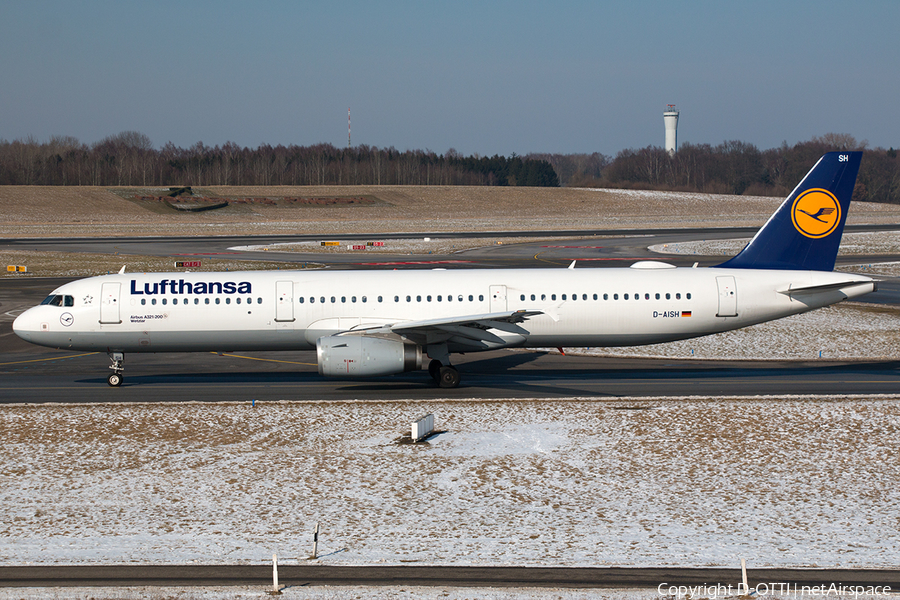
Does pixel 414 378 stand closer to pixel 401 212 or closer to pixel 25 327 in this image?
pixel 25 327

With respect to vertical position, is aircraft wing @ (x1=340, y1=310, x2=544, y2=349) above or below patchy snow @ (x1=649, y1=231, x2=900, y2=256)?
below

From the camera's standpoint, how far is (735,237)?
3391 inches

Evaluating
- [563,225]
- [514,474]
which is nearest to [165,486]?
[514,474]

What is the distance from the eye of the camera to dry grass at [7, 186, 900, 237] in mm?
114188

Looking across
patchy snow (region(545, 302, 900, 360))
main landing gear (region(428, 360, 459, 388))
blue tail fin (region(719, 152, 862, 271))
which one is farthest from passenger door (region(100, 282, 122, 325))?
blue tail fin (region(719, 152, 862, 271))

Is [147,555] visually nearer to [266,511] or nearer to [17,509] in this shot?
[266,511]

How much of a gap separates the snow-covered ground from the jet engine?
1.59 metres

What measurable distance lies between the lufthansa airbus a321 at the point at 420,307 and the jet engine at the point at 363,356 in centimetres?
143

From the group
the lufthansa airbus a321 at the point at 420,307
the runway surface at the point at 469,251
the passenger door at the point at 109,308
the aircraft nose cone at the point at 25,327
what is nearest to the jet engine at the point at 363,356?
the lufthansa airbus a321 at the point at 420,307

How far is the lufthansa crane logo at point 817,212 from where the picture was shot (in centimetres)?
2922

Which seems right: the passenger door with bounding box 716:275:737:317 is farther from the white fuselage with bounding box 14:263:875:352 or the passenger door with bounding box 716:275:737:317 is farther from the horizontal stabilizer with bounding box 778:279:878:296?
the horizontal stabilizer with bounding box 778:279:878:296

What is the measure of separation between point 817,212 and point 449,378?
15.4 meters

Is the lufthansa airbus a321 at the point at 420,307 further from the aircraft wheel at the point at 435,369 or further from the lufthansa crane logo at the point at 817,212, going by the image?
the lufthansa crane logo at the point at 817,212

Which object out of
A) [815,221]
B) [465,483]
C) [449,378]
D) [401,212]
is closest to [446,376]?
[449,378]
